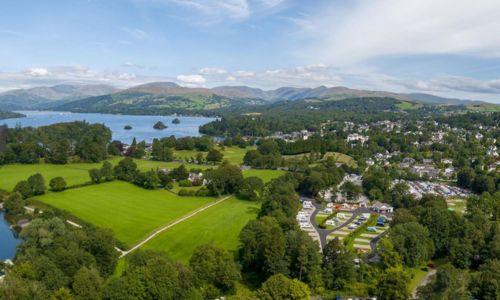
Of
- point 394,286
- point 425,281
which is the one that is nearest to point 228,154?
point 425,281

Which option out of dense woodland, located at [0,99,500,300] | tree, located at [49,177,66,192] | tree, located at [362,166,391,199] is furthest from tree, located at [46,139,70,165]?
tree, located at [362,166,391,199]

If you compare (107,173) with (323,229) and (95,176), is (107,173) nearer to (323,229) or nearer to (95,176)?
(95,176)

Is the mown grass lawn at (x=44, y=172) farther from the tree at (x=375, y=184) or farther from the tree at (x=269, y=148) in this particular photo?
the tree at (x=375, y=184)

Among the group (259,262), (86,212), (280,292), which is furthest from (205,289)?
(86,212)

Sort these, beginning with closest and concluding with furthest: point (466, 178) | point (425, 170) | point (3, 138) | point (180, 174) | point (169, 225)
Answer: point (169, 225) < point (180, 174) < point (466, 178) < point (425, 170) < point (3, 138)

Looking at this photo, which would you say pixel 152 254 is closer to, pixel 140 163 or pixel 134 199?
pixel 134 199

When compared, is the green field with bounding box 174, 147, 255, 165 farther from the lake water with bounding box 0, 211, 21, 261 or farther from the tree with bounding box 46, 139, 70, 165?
the lake water with bounding box 0, 211, 21, 261
